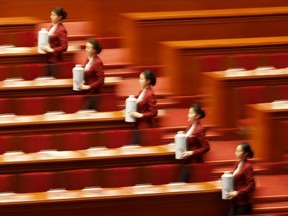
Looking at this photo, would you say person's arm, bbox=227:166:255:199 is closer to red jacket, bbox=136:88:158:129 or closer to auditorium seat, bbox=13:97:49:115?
red jacket, bbox=136:88:158:129

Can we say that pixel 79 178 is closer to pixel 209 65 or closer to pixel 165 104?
pixel 165 104

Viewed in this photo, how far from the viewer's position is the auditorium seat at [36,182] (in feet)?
8.70

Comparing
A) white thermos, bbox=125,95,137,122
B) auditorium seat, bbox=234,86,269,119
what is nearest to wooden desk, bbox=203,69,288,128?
auditorium seat, bbox=234,86,269,119

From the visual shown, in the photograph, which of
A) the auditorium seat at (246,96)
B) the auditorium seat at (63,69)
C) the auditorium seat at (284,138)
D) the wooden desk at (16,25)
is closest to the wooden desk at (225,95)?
the auditorium seat at (246,96)

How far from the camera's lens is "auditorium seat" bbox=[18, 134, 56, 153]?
2.81 meters

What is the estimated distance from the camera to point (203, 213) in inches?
105

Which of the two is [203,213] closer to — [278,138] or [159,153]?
[159,153]

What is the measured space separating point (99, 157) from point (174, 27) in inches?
34.2

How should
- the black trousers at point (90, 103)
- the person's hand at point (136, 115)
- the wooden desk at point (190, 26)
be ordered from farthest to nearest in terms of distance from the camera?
the wooden desk at point (190, 26), the black trousers at point (90, 103), the person's hand at point (136, 115)

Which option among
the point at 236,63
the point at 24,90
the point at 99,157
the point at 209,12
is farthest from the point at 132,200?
the point at 209,12

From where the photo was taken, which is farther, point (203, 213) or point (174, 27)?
point (174, 27)

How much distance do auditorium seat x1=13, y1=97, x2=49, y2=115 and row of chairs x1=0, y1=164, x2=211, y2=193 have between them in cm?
35

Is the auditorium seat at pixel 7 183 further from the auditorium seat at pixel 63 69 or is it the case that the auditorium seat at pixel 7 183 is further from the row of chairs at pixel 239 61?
the row of chairs at pixel 239 61

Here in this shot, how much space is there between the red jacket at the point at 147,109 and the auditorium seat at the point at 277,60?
565 mm
